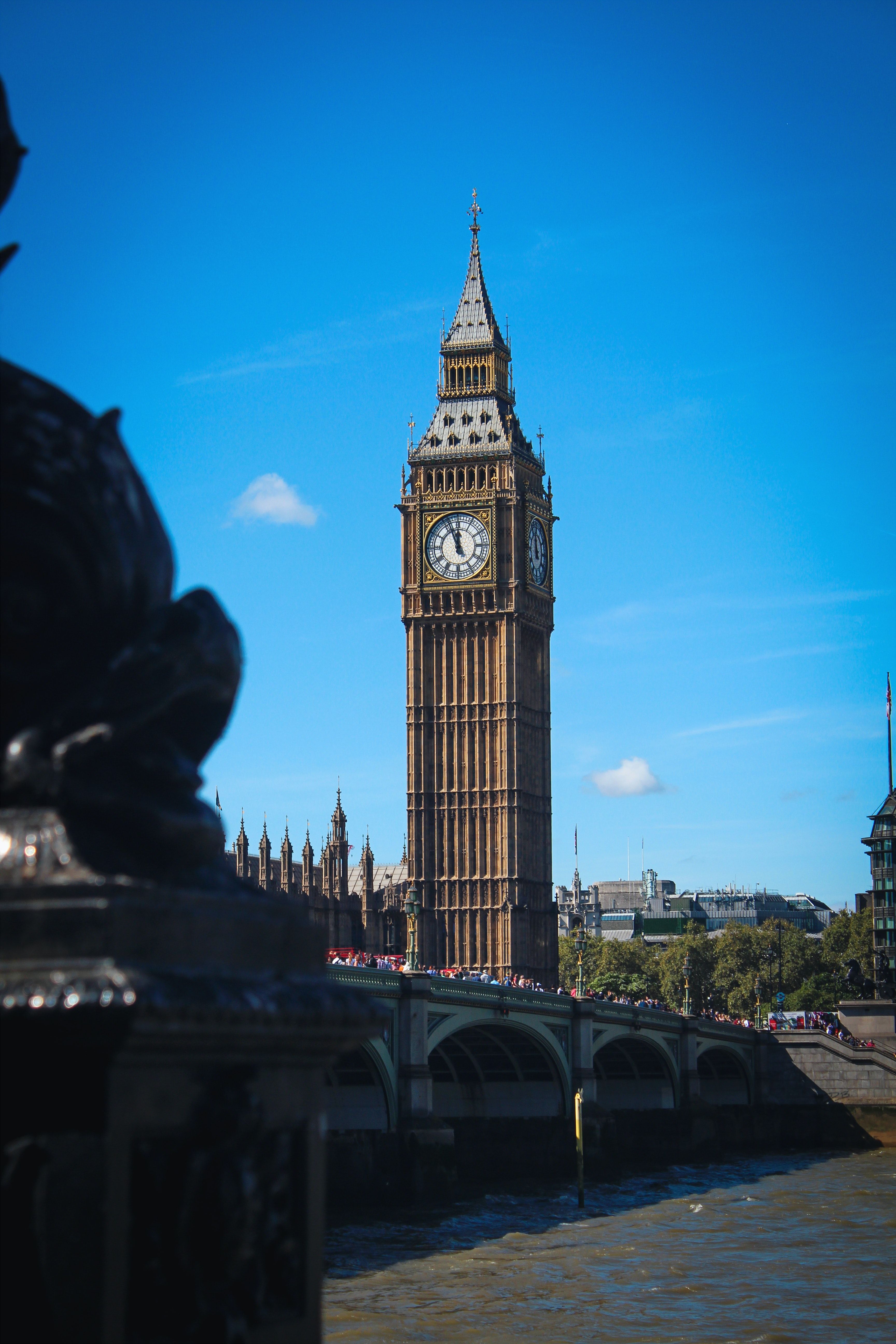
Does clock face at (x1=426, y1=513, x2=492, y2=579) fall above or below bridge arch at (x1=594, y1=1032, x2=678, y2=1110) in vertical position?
above

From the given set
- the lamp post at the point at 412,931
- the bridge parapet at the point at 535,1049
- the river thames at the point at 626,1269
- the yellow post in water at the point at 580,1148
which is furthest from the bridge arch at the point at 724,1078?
the lamp post at the point at 412,931

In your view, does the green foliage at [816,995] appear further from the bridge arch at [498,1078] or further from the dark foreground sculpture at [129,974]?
the dark foreground sculpture at [129,974]

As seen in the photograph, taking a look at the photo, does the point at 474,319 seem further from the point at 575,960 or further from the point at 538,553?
the point at 575,960

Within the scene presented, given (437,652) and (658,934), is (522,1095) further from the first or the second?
(658,934)

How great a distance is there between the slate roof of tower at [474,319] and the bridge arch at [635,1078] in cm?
3688

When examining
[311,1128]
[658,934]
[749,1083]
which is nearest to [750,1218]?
[749,1083]

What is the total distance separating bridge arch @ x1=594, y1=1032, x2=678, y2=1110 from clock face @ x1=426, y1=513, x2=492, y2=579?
28142mm

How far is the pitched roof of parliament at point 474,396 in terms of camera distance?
249 feet

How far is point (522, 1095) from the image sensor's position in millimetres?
45000

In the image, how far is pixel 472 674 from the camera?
76.1 meters

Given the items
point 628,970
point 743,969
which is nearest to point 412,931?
point 743,969

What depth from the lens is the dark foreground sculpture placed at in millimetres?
3139

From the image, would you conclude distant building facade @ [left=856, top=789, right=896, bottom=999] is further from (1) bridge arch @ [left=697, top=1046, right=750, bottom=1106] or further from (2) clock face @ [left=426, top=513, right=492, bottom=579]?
(2) clock face @ [left=426, top=513, right=492, bottom=579]

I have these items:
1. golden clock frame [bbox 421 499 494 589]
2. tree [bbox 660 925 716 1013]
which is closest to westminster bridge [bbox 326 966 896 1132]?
golden clock frame [bbox 421 499 494 589]
